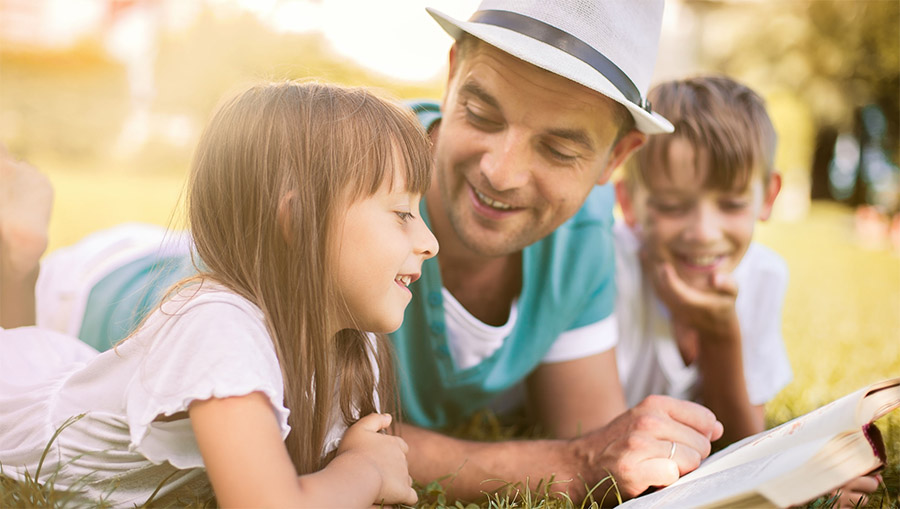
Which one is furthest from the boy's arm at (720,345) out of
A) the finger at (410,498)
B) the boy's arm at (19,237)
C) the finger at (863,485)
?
the boy's arm at (19,237)

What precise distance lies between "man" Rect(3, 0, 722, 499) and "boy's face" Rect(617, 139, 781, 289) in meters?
0.22

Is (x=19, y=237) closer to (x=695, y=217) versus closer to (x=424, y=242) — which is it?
(x=424, y=242)

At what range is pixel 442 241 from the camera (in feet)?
9.45

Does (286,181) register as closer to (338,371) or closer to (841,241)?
(338,371)

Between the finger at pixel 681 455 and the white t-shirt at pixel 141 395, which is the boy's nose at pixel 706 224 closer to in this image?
A: the finger at pixel 681 455

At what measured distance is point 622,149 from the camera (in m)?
2.73

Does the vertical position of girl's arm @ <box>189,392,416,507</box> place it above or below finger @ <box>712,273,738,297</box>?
below

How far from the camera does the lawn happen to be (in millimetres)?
3629

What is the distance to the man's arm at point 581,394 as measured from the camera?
2.92 meters

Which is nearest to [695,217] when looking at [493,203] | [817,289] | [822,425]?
[493,203]

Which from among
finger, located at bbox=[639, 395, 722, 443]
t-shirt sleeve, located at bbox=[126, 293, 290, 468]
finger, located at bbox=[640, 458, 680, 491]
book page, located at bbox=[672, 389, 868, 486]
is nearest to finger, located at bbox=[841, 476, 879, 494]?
book page, located at bbox=[672, 389, 868, 486]

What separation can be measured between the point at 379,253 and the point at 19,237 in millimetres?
1499

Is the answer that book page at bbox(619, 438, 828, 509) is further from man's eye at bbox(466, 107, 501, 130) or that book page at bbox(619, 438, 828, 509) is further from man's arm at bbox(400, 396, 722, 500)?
man's eye at bbox(466, 107, 501, 130)

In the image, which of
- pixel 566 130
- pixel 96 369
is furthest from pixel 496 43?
pixel 96 369
